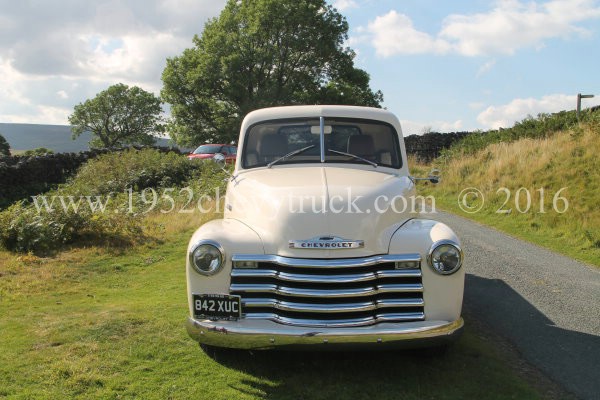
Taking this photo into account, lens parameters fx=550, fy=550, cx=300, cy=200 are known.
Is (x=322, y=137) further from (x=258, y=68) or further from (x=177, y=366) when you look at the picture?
(x=258, y=68)

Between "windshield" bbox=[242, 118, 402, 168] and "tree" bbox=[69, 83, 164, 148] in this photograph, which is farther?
"tree" bbox=[69, 83, 164, 148]

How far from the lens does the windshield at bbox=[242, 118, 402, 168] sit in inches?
228

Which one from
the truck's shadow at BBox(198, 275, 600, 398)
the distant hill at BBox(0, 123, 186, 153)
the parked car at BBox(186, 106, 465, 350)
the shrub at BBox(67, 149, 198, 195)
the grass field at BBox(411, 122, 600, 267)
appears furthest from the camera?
the distant hill at BBox(0, 123, 186, 153)

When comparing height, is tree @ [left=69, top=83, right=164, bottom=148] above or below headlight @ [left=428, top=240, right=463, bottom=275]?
above

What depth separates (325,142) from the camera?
19.1 feet

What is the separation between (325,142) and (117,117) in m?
73.9

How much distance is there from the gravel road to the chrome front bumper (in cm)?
123

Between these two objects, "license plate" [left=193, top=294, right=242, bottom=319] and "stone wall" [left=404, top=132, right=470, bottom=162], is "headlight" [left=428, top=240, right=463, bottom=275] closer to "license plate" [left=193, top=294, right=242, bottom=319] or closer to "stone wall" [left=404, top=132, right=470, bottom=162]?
"license plate" [left=193, top=294, right=242, bottom=319]

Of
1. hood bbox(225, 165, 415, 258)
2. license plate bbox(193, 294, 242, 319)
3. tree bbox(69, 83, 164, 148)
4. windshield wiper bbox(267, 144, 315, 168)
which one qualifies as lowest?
license plate bbox(193, 294, 242, 319)

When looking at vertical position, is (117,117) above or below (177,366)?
above

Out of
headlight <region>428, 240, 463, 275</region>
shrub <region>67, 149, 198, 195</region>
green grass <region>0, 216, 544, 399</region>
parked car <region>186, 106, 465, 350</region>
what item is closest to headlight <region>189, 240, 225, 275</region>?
parked car <region>186, 106, 465, 350</region>

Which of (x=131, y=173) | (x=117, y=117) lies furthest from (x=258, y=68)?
(x=117, y=117)

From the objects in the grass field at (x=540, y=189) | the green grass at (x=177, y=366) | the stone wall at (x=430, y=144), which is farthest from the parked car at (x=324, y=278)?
the stone wall at (x=430, y=144)

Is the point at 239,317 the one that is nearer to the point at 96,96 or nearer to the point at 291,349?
the point at 291,349
